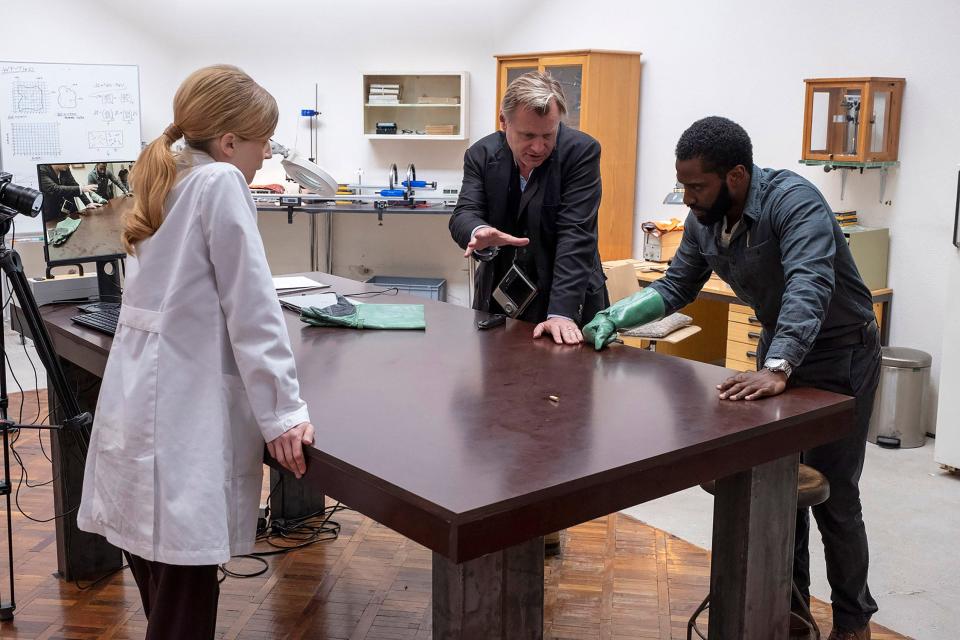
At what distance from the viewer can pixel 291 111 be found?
25.2ft

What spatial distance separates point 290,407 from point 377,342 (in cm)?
80

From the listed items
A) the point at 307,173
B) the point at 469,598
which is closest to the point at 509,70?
the point at 307,173

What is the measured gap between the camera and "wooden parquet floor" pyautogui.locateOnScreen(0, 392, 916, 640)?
9.31 ft

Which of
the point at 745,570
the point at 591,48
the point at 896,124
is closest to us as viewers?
the point at 745,570

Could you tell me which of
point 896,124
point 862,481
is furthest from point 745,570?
point 896,124

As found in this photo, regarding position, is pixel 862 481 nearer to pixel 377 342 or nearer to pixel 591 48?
pixel 377 342

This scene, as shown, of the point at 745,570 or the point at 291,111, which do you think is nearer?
the point at 745,570

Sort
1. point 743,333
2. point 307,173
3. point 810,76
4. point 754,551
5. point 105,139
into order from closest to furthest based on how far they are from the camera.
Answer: point 754,551 < point 307,173 < point 743,333 < point 810,76 < point 105,139

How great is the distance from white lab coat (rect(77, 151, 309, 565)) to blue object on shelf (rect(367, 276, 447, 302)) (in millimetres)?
5150

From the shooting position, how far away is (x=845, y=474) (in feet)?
8.32

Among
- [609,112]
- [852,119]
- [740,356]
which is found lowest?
[740,356]

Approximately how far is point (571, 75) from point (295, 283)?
11.1 feet

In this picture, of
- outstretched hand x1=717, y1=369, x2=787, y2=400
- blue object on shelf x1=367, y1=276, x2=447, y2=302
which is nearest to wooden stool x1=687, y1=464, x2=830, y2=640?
outstretched hand x1=717, y1=369, x2=787, y2=400

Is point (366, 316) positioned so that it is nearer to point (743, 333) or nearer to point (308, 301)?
point (308, 301)
